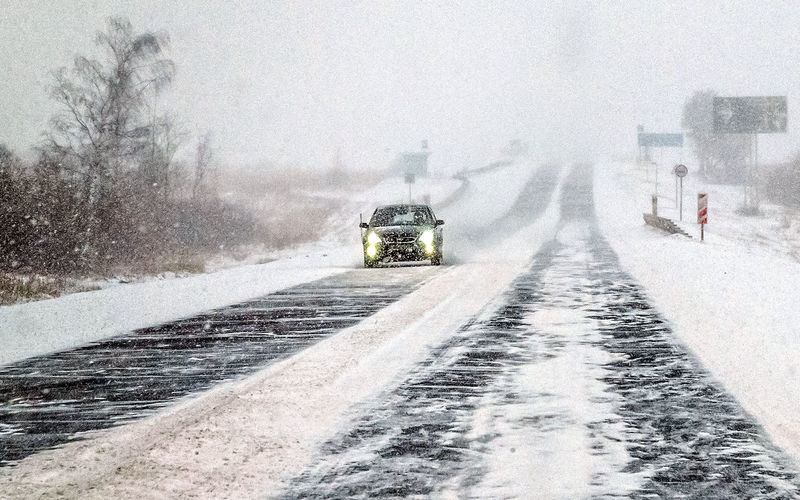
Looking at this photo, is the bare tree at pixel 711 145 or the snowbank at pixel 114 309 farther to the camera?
the bare tree at pixel 711 145

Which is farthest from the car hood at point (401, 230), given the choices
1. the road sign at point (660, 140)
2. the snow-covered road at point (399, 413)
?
the road sign at point (660, 140)

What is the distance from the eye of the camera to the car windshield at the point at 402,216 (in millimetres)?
21828

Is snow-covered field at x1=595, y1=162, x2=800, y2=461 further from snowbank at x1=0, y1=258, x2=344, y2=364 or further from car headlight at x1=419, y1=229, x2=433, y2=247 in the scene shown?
snowbank at x1=0, y1=258, x2=344, y2=364

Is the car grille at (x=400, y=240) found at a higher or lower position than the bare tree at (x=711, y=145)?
lower

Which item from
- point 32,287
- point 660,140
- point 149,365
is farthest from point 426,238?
point 660,140

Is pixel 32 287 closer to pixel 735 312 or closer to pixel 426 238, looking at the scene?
pixel 426 238

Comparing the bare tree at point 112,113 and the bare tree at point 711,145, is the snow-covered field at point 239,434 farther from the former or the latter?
Result: the bare tree at point 711,145

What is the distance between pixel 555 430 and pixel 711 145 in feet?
397

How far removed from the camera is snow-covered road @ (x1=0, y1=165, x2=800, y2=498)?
173 inches

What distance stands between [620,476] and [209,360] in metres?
5.08

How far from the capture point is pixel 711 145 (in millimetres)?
118188

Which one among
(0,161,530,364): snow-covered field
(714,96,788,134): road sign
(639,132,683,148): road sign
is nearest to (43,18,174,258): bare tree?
(0,161,530,364): snow-covered field

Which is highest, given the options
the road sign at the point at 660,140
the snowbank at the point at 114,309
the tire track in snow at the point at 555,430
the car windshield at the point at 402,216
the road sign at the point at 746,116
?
the road sign at the point at 660,140

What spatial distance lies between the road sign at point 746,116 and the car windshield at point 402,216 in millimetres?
48769
